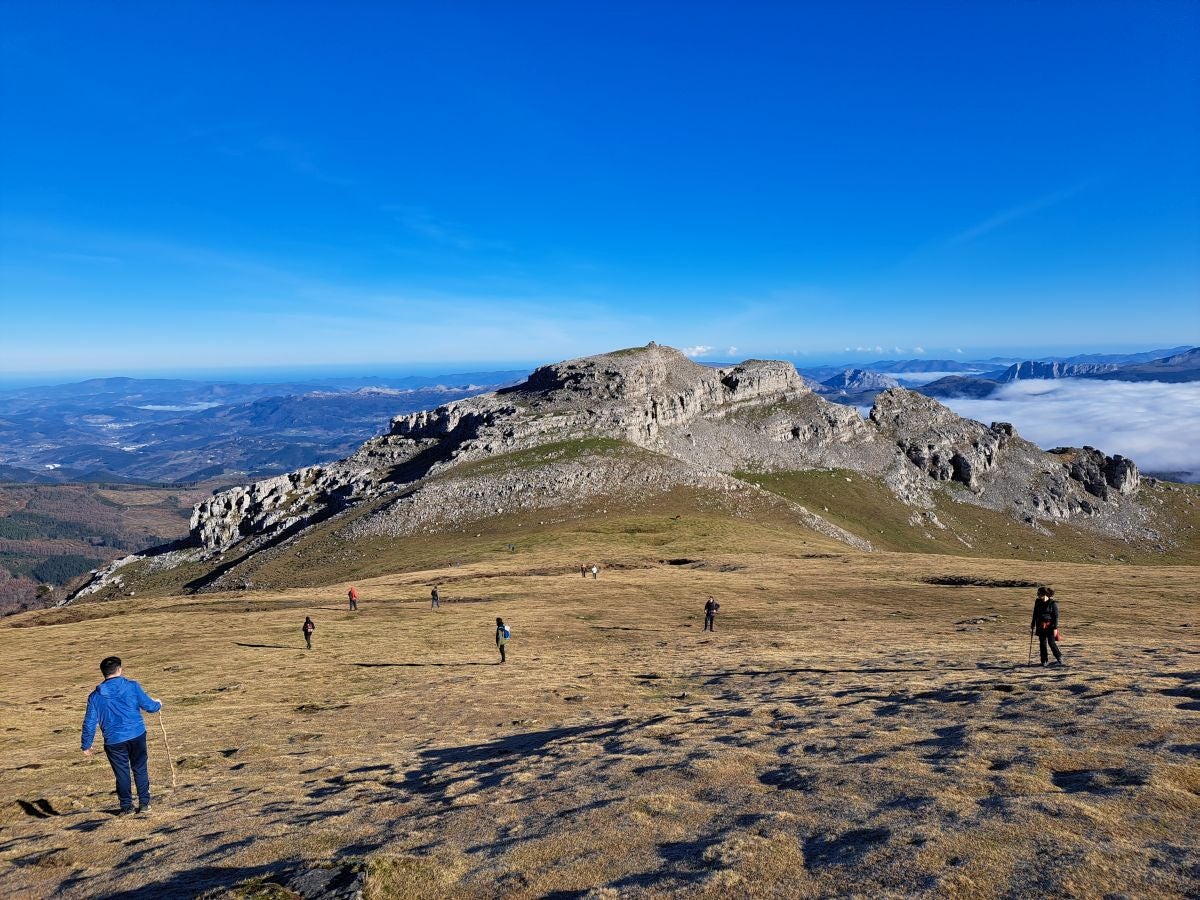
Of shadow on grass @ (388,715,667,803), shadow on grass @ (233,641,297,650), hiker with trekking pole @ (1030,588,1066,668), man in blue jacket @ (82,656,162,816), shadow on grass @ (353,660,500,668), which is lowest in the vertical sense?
shadow on grass @ (233,641,297,650)

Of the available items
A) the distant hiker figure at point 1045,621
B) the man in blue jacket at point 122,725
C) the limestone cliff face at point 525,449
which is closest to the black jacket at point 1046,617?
the distant hiker figure at point 1045,621

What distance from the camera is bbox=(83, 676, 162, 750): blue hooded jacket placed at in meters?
16.8

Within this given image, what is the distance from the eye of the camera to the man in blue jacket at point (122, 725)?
16.8m

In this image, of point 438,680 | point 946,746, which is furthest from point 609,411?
point 946,746

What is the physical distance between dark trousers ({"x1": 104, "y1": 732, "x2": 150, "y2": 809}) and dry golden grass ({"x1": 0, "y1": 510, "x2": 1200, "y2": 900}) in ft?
3.25

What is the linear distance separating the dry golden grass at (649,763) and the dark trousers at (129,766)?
99cm

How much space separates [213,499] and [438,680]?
154 m

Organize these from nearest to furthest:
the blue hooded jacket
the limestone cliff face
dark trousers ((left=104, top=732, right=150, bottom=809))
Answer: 1. the blue hooded jacket
2. dark trousers ((left=104, top=732, right=150, bottom=809))
3. the limestone cliff face

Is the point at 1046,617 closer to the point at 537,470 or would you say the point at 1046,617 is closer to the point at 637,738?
the point at 637,738

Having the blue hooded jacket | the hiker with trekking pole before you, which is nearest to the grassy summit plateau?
the hiker with trekking pole

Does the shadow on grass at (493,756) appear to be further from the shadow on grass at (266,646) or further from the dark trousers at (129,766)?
the shadow on grass at (266,646)

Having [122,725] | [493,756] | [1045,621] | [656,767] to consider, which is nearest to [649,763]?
[656,767]

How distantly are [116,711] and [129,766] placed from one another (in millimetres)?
2184

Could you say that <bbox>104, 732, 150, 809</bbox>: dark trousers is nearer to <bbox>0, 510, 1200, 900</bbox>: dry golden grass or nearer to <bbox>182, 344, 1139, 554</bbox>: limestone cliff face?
<bbox>0, 510, 1200, 900</bbox>: dry golden grass
